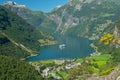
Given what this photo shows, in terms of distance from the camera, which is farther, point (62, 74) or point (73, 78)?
point (62, 74)

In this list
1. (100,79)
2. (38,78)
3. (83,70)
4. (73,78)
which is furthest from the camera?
(38,78)

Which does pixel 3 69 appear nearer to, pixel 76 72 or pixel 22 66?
pixel 22 66

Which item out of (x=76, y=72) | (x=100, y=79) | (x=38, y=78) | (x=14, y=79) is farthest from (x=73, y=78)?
(x=100, y=79)

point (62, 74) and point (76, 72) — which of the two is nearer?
point (76, 72)

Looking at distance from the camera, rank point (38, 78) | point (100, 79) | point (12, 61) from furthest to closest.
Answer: point (12, 61)
point (38, 78)
point (100, 79)

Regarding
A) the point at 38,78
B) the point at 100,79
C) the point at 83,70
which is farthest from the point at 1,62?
the point at 100,79

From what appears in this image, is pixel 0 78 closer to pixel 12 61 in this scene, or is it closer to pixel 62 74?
pixel 12 61
